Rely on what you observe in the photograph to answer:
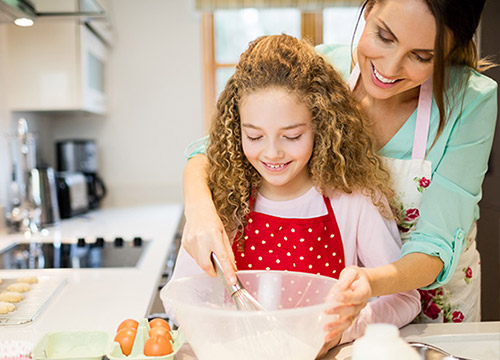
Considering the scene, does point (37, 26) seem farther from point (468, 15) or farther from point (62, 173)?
point (468, 15)

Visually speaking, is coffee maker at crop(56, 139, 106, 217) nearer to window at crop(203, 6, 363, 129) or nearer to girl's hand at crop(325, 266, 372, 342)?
window at crop(203, 6, 363, 129)

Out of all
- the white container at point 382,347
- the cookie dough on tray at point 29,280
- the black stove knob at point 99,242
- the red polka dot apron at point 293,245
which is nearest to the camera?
the white container at point 382,347

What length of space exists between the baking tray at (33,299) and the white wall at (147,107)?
174 centimetres

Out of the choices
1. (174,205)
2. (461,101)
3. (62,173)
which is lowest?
(174,205)

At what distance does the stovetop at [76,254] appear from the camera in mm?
1669

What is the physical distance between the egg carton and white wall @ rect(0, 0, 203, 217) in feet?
7.77

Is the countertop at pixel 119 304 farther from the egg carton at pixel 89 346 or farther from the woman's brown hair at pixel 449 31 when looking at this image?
the woman's brown hair at pixel 449 31

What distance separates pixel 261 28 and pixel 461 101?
7.55 feet

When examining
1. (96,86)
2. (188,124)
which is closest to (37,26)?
(96,86)

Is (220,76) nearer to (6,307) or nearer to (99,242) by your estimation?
(99,242)

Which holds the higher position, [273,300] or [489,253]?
[273,300]

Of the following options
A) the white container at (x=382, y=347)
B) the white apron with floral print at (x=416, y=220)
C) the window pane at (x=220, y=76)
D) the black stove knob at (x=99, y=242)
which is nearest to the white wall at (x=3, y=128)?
the black stove knob at (x=99, y=242)

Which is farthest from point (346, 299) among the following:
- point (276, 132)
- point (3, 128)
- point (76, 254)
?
point (3, 128)

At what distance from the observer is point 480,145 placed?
3.48 ft
